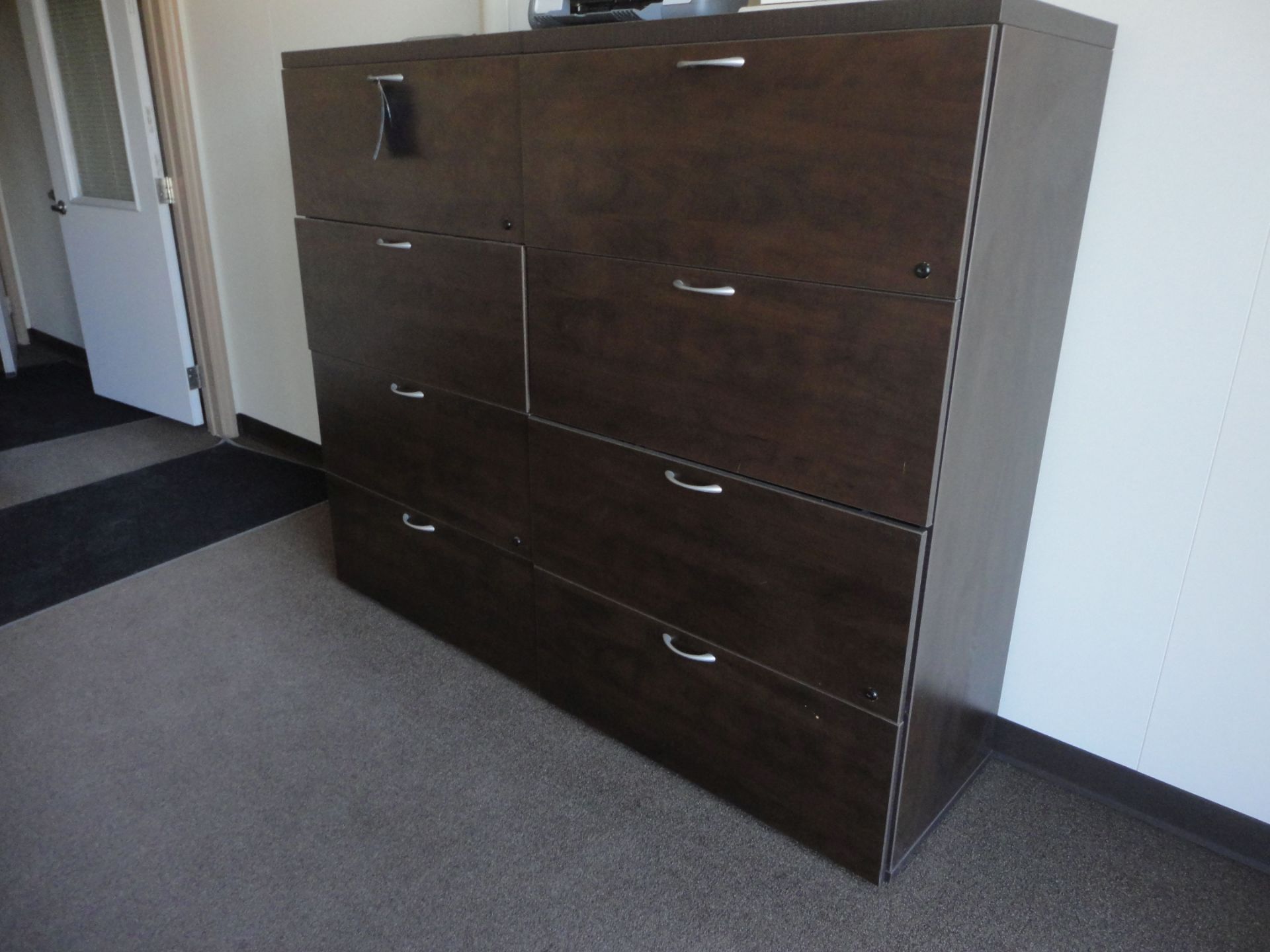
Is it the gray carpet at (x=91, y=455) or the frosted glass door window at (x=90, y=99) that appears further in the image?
the frosted glass door window at (x=90, y=99)

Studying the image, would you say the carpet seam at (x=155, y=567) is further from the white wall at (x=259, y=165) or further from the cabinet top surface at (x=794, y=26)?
the cabinet top surface at (x=794, y=26)

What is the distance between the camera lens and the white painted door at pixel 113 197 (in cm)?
318

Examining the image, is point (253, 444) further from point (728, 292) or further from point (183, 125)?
point (728, 292)

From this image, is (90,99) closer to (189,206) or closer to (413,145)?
(189,206)

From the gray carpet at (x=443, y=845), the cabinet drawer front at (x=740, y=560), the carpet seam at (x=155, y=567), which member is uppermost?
the cabinet drawer front at (x=740, y=560)

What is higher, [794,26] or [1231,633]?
[794,26]

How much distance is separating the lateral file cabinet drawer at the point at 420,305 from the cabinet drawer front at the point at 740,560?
0.62 ft

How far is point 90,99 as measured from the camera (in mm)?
3432

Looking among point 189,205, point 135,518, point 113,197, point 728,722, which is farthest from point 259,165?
point 728,722

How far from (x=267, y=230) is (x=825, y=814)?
8.64 feet

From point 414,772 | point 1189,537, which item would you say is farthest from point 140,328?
point 1189,537

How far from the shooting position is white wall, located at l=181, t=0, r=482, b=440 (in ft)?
8.40

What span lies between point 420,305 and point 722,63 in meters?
0.89

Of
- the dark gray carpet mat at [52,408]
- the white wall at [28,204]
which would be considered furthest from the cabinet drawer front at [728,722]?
the white wall at [28,204]
